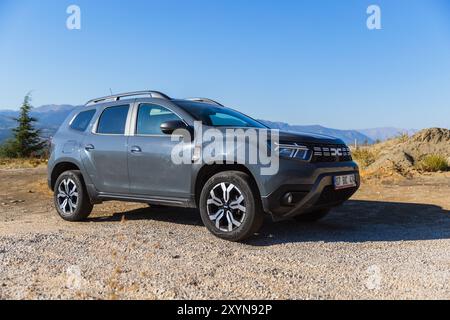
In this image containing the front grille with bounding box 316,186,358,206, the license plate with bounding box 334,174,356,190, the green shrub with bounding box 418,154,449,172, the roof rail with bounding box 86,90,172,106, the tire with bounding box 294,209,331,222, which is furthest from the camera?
the green shrub with bounding box 418,154,449,172

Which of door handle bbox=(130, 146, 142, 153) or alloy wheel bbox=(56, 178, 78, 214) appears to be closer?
door handle bbox=(130, 146, 142, 153)

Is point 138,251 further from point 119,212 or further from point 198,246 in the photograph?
point 119,212

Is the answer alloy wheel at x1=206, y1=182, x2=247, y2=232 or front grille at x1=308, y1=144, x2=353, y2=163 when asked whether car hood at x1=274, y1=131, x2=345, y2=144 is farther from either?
alloy wheel at x1=206, y1=182, x2=247, y2=232

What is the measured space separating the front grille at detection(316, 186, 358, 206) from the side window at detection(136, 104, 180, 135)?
6.41ft

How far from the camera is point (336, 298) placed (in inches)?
117

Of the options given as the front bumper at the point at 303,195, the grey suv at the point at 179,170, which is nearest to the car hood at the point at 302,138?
the grey suv at the point at 179,170

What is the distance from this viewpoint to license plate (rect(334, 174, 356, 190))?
4793 millimetres

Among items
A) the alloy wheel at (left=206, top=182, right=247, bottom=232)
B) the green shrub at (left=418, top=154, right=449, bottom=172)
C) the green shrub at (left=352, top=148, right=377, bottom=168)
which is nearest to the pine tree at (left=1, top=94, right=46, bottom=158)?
the green shrub at (left=352, top=148, right=377, bottom=168)

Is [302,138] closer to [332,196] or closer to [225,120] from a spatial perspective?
[332,196]

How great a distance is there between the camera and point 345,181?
4.97 m

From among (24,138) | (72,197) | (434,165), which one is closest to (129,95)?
(72,197)
